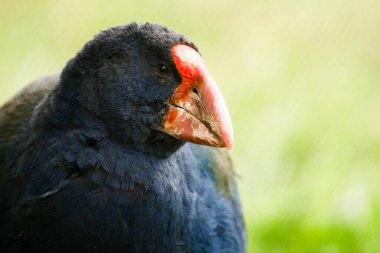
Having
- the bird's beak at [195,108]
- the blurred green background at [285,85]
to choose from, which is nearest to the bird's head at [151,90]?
the bird's beak at [195,108]

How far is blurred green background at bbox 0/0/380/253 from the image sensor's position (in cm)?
494

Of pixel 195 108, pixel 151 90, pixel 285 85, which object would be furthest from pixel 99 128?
pixel 285 85

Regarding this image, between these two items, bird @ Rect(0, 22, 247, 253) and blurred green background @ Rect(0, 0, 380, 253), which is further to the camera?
blurred green background @ Rect(0, 0, 380, 253)

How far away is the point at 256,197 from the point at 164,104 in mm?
2198

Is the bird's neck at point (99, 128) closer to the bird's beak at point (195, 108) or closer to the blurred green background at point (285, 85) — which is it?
the bird's beak at point (195, 108)

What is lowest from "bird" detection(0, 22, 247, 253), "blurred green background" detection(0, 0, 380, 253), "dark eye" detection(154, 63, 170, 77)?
"bird" detection(0, 22, 247, 253)

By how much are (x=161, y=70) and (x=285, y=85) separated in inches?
120

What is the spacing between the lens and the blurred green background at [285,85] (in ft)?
16.2

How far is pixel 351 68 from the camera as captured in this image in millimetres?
6570

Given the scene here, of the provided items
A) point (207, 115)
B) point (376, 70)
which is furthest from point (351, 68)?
point (207, 115)

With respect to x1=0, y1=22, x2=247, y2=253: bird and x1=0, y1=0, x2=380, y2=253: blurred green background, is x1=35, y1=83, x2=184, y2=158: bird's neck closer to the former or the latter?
x1=0, y1=22, x2=247, y2=253: bird

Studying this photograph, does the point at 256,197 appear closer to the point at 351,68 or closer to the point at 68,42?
the point at 351,68

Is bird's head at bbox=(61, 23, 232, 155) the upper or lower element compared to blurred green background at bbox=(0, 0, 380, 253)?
lower

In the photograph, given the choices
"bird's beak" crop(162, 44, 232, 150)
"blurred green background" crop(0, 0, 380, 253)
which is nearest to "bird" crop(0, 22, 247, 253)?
"bird's beak" crop(162, 44, 232, 150)
